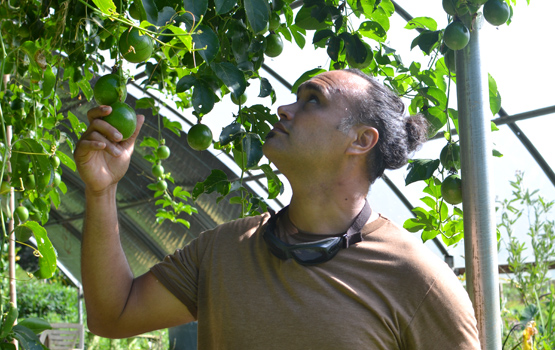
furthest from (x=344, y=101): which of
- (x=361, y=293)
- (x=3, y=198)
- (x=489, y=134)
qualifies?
(x=3, y=198)

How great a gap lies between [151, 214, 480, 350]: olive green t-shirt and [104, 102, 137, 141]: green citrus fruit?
0.31m

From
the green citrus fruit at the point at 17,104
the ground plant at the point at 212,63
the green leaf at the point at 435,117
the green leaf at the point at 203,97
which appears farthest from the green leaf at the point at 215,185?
the green citrus fruit at the point at 17,104

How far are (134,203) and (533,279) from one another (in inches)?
181

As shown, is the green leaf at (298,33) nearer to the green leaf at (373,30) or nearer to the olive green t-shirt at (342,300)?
the green leaf at (373,30)

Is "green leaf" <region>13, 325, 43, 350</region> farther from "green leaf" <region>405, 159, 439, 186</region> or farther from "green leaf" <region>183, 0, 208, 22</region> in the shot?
"green leaf" <region>405, 159, 439, 186</region>

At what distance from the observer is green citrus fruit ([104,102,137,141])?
99cm

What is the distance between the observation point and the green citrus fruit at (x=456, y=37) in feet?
3.85

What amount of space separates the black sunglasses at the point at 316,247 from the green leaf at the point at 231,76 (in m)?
0.31

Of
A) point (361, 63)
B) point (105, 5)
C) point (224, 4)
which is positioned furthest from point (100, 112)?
point (361, 63)

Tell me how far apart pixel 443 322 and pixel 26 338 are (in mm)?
840

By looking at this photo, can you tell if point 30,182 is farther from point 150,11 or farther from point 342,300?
point 342,300

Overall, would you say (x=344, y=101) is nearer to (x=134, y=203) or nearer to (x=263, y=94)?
(x=263, y=94)

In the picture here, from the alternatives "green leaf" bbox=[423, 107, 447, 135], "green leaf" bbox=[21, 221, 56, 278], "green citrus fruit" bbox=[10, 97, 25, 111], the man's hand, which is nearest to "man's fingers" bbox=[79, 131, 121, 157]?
the man's hand

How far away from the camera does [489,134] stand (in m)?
1.14
